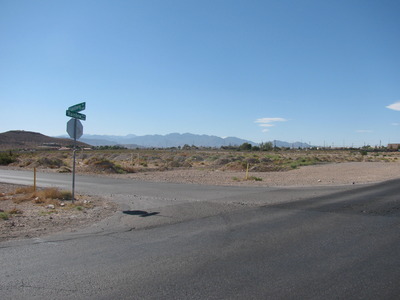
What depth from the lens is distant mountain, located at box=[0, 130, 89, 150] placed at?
146 metres

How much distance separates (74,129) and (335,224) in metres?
8.80

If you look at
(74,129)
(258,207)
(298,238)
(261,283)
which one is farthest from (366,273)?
(74,129)

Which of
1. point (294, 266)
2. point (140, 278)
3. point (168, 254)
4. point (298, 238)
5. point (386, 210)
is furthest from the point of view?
point (386, 210)

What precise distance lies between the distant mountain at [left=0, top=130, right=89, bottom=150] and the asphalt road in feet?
478

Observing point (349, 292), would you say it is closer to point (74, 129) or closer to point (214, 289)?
point (214, 289)

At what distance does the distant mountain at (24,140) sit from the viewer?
14623cm

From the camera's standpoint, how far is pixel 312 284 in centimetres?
541

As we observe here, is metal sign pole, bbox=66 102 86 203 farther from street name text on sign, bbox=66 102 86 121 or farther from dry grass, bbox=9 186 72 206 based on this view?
dry grass, bbox=9 186 72 206

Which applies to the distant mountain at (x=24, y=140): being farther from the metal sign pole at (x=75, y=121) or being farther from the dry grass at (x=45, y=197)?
the metal sign pole at (x=75, y=121)

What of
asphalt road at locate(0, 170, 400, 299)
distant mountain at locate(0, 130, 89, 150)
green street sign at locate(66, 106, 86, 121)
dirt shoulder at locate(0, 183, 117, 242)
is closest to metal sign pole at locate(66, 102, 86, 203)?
green street sign at locate(66, 106, 86, 121)

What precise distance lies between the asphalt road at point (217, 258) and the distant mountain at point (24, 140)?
146 m

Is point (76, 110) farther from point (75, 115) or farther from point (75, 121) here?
point (75, 121)

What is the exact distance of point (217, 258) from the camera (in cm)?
667

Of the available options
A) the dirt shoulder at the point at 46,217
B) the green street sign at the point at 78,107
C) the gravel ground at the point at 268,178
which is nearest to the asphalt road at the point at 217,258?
the dirt shoulder at the point at 46,217
